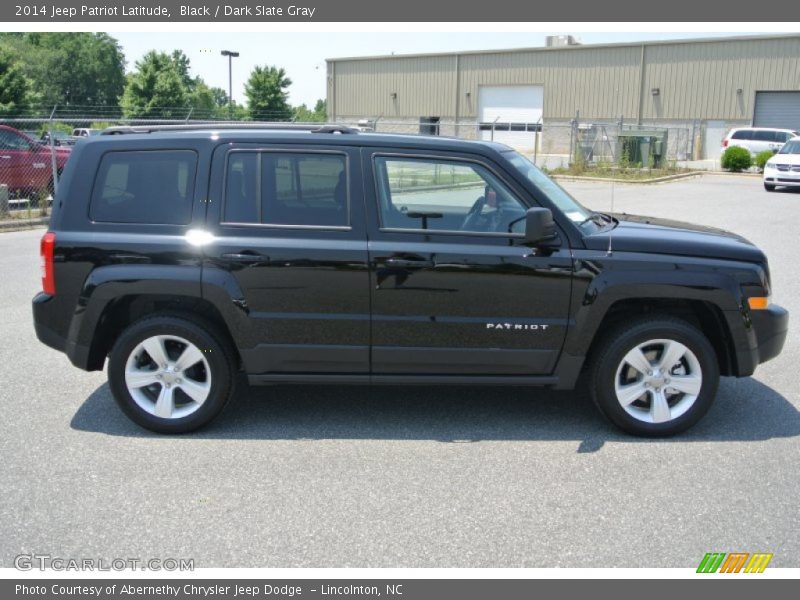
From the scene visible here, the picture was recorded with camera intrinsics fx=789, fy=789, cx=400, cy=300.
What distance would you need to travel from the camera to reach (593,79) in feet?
162

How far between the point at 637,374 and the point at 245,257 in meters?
2.60

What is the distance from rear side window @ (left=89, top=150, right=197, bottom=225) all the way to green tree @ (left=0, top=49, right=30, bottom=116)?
42586 mm

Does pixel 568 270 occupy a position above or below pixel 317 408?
above

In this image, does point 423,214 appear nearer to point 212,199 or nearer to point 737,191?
point 212,199

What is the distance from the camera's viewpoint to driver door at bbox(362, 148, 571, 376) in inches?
193

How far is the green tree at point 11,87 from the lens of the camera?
43.1 metres

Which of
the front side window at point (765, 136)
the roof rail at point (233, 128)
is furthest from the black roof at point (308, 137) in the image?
the front side window at point (765, 136)

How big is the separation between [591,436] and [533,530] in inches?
55.2

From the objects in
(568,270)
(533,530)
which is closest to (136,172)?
(568,270)

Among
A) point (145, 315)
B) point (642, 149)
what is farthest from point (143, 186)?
point (642, 149)

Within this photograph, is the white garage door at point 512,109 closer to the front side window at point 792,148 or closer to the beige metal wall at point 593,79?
the beige metal wall at point 593,79

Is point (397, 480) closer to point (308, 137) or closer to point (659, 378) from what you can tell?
point (659, 378)

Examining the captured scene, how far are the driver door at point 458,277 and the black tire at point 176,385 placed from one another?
976mm

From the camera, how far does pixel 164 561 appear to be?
141 inches
